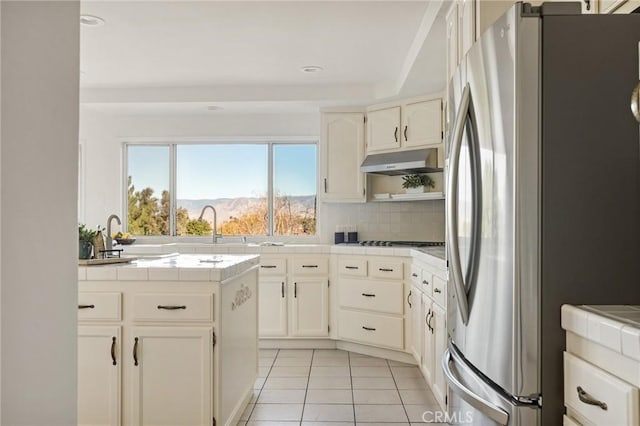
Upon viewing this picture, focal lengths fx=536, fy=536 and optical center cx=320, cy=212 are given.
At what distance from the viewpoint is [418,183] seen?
16.4ft

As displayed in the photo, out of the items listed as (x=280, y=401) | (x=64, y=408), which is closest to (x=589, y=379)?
(x=64, y=408)

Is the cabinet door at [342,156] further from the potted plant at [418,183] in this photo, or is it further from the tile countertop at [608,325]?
the tile countertop at [608,325]

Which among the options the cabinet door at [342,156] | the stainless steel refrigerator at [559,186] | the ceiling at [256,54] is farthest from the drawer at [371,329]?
the stainless steel refrigerator at [559,186]

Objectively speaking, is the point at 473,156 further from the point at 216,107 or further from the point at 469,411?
the point at 216,107

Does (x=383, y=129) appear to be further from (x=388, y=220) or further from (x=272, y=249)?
(x=272, y=249)

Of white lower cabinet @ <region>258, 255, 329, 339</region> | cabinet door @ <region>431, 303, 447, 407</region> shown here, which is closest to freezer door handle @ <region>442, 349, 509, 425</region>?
cabinet door @ <region>431, 303, 447, 407</region>

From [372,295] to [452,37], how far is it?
240 centimetres

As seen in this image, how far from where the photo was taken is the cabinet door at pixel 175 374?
8.29 feet

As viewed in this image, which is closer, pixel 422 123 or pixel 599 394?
pixel 599 394

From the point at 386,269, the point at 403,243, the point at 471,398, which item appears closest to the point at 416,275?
the point at 386,269

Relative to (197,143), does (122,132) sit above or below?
above

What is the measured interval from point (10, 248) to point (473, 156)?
1.36 meters

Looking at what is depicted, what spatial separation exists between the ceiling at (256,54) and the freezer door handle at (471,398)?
76.8 inches

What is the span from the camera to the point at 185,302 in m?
2.54
